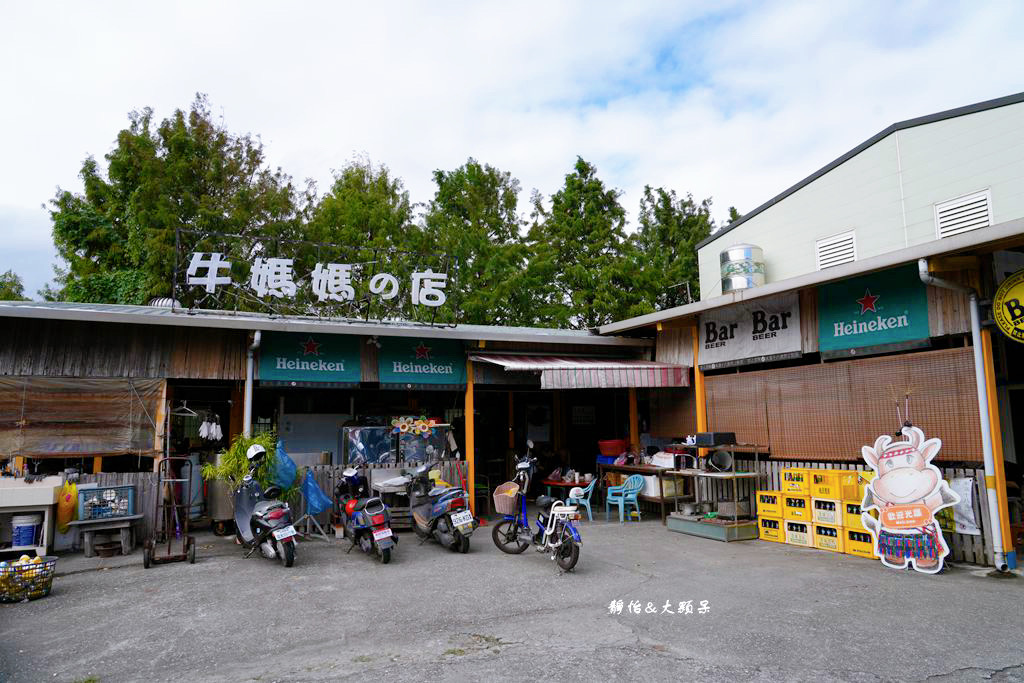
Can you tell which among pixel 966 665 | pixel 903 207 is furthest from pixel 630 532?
pixel 903 207

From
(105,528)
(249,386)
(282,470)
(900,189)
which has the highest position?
(900,189)

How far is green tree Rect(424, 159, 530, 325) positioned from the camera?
19.9 metres

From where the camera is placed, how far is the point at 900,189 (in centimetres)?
1116

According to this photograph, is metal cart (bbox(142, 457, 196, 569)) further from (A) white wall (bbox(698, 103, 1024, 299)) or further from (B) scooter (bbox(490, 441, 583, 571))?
(A) white wall (bbox(698, 103, 1024, 299))

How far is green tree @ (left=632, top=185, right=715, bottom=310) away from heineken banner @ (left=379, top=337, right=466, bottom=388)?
37.2ft

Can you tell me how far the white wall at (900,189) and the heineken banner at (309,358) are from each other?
9347 mm

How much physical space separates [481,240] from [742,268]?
9.31m

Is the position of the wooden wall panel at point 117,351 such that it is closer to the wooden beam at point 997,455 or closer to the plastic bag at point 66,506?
the plastic bag at point 66,506

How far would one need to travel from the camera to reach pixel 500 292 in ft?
64.1

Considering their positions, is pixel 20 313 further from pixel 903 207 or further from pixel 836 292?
pixel 903 207

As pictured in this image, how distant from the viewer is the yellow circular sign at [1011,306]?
20.0 feet

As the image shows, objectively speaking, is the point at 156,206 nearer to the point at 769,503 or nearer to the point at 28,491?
the point at 28,491

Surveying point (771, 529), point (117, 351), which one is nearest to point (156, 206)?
point (117, 351)

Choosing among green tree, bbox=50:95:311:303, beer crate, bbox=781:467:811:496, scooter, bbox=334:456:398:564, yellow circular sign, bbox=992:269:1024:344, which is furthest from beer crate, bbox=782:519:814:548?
green tree, bbox=50:95:311:303
